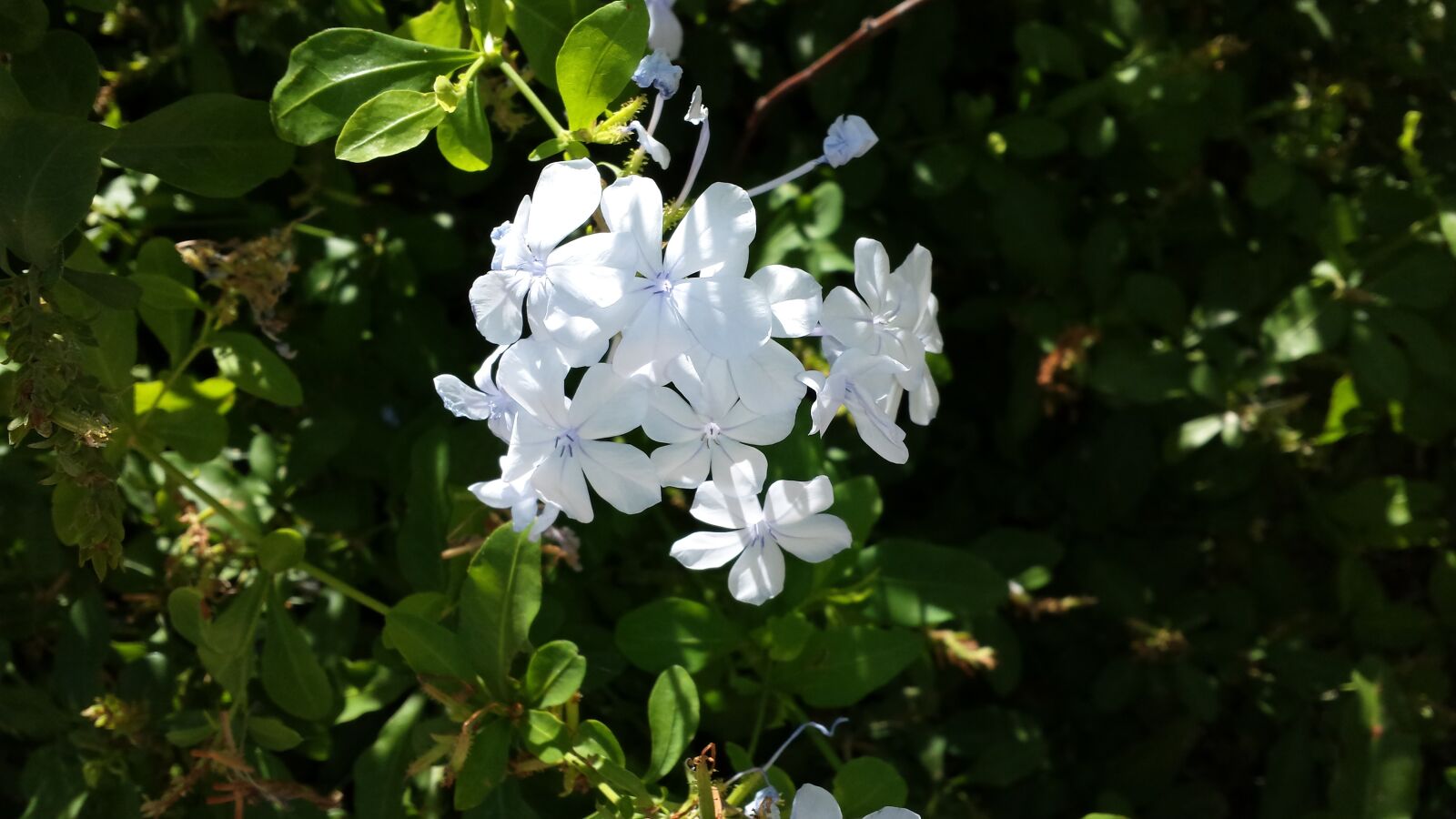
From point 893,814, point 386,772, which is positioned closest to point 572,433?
point 893,814

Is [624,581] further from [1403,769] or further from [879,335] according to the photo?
[1403,769]

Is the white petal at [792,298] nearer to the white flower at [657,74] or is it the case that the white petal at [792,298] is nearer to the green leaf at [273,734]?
the white flower at [657,74]

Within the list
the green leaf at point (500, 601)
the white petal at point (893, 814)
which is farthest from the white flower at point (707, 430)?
the white petal at point (893, 814)

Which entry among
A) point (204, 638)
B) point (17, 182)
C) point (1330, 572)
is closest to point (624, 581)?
point (204, 638)

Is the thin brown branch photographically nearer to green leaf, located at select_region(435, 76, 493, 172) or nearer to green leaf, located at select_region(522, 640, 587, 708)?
green leaf, located at select_region(435, 76, 493, 172)

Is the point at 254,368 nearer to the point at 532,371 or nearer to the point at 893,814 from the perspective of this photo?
the point at 532,371

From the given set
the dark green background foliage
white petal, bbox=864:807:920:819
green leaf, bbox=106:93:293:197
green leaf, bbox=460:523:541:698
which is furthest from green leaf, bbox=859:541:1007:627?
green leaf, bbox=106:93:293:197
